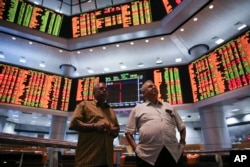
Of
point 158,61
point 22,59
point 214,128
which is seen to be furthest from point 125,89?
point 22,59

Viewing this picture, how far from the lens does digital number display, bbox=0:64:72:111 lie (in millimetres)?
6902

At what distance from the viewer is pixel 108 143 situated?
5.94 feet

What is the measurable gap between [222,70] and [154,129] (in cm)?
490

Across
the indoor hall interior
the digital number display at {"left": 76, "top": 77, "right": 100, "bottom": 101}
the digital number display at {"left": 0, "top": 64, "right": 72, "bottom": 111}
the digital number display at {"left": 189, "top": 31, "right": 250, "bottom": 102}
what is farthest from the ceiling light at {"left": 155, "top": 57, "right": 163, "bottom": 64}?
the digital number display at {"left": 0, "top": 64, "right": 72, "bottom": 111}

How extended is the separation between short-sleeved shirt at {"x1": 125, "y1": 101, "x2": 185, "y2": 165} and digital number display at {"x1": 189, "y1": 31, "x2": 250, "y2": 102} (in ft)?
14.0

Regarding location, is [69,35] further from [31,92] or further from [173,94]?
[173,94]

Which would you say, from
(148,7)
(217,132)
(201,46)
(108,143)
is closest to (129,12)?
(148,7)

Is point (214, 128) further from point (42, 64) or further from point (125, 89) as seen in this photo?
point (42, 64)

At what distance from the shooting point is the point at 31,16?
7.64 m

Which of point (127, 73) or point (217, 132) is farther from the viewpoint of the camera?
point (127, 73)

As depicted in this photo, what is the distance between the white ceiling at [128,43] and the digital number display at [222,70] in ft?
2.30

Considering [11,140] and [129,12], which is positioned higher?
[129,12]

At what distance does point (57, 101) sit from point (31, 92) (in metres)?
1.04

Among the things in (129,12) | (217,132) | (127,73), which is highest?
(129,12)
